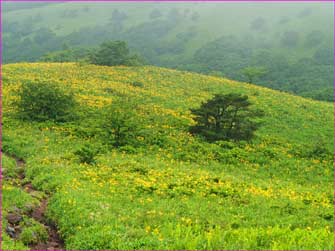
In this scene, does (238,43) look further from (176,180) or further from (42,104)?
(176,180)

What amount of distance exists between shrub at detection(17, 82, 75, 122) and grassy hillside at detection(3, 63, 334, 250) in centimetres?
87

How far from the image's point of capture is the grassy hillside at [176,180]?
11.5 metres

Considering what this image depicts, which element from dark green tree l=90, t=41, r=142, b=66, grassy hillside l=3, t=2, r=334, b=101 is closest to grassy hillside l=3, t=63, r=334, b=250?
dark green tree l=90, t=41, r=142, b=66

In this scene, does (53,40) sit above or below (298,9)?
below

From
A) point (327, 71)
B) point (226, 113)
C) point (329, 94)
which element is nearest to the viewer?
point (226, 113)

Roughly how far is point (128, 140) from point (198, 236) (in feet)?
43.3

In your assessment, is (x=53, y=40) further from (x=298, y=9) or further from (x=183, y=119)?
(x=183, y=119)

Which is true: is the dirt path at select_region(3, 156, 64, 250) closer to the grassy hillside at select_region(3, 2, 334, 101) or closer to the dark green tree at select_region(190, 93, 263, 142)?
the dark green tree at select_region(190, 93, 263, 142)

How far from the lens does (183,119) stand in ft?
99.5

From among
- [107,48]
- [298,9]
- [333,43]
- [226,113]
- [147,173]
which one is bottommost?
[147,173]

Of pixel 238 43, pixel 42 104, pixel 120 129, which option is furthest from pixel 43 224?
pixel 238 43

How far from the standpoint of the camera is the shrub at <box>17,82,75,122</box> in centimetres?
2650

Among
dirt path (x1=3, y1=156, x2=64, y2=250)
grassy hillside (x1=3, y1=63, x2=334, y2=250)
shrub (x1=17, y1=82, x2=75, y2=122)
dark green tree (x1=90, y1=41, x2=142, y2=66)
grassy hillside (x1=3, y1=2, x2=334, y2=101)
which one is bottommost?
dirt path (x1=3, y1=156, x2=64, y2=250)

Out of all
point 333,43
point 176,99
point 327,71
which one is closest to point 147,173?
point 176,99
